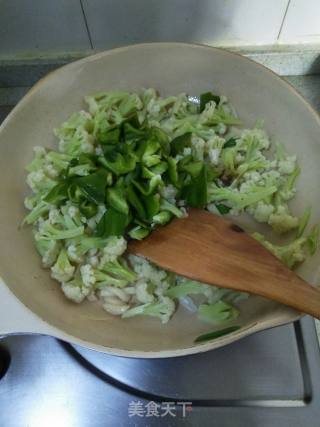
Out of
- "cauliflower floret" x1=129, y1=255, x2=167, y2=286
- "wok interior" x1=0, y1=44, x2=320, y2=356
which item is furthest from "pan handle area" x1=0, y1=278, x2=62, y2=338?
"cauliflower floret" x1=129, y1=255, x2=167, y2=286

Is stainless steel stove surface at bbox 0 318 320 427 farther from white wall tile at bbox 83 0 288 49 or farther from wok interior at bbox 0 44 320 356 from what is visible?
white wall tile at bbox 83 0 288 49

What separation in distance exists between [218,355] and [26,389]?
38 centimetres

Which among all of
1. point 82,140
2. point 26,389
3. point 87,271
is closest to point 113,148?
point 82,140

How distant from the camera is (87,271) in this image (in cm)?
82

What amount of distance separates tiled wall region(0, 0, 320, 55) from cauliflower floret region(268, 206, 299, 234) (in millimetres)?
510

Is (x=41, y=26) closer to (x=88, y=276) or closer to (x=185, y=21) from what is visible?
(x=185, y=21)

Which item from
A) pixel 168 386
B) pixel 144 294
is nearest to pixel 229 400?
pixel 168 386

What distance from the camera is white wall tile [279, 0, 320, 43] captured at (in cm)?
102

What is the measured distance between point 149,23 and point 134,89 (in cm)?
19

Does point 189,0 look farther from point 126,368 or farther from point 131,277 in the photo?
point 126,368

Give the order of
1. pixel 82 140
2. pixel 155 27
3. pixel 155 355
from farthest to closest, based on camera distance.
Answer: pixel 155 27, pixel 82 140, pixel 155 355

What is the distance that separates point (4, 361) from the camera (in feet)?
2.75

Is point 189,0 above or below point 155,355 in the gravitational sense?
above

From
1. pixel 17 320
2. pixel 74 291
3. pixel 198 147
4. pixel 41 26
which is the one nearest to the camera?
pixel 17 320
